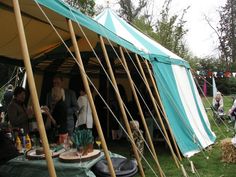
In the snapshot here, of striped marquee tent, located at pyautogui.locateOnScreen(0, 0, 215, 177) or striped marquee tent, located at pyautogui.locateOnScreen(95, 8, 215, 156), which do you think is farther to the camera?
striped marquee tent, located at pyautogui.locateOnScreen(95, 8, 215, 156)

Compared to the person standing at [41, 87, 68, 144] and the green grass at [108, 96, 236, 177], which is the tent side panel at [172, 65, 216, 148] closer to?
the green grass at [108, 96, 236, 177]

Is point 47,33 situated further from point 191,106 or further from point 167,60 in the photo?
point 191,106

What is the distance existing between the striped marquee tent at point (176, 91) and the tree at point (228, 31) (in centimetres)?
2669

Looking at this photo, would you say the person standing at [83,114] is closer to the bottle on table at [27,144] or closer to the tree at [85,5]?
the bottle on table at [27,144]

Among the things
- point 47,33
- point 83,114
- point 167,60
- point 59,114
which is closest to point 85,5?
point 167,60

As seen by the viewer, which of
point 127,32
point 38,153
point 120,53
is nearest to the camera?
point 38,153

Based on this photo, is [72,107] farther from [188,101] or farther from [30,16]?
[188,101]

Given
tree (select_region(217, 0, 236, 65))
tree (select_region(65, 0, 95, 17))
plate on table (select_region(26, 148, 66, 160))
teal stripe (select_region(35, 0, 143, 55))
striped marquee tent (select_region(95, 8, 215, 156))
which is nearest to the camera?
teal stripe (select_region(35, 0, 143, 55))

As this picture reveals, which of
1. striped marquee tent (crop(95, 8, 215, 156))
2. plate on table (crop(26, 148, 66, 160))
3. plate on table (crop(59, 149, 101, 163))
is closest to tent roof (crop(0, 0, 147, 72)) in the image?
striped marquee tent (crop(95, 8, 215, 156))

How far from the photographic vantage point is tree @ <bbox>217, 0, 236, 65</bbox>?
3394 cm

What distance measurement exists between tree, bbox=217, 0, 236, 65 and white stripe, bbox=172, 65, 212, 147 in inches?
1052

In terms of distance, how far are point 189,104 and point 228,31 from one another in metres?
28.6

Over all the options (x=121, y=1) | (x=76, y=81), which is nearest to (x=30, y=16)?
(x=76, y=81)

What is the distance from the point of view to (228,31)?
34.3 metres
